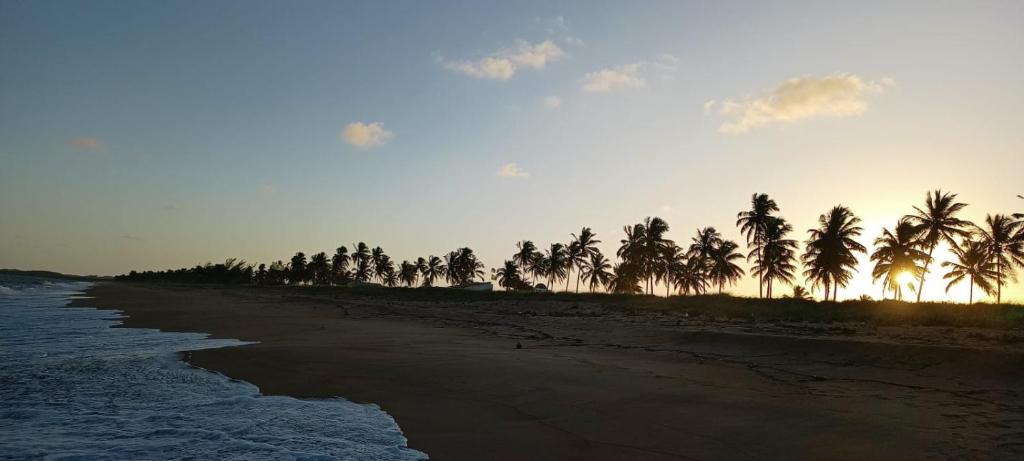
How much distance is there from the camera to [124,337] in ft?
42.1

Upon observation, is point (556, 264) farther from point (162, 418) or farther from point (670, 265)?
point (162, 418)

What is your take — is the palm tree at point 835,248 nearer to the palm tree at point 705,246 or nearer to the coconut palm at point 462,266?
the palm tree at point 705,246

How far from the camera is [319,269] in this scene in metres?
127

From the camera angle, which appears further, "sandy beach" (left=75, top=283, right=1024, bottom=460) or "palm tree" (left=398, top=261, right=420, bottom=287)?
"palm tree" (left=398, top=261, right=420, bottom=287)

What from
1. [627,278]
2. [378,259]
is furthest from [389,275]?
[627,278]

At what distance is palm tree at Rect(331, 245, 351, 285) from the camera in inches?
4844

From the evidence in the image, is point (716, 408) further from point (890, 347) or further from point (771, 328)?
point (771, 328)

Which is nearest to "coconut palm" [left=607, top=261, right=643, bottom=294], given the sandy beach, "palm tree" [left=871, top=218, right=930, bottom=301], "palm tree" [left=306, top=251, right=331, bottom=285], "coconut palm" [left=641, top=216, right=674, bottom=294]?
"coconut palm" [left=641, top=216, right=674, bottom=294]

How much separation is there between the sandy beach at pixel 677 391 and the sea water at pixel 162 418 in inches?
20.4

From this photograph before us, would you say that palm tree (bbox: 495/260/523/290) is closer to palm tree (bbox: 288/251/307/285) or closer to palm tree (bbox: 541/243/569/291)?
palm tree (bbox: 541/243/569/291)

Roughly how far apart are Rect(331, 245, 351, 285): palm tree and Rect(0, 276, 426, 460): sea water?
118226 millimetres

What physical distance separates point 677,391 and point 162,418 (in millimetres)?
6080

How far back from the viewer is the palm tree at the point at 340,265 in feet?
404

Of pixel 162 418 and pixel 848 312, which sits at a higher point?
pixel 848 312
